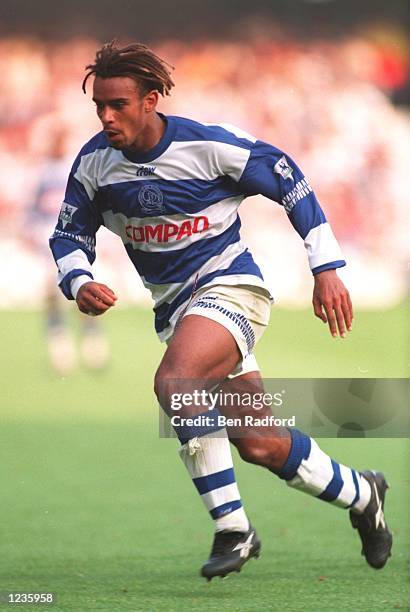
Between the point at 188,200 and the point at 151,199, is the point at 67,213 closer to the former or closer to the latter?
the point at 151,199

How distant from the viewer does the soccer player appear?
4695mm

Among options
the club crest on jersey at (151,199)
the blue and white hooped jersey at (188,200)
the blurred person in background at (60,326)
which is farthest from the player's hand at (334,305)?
the blurred person in background at (60,326)

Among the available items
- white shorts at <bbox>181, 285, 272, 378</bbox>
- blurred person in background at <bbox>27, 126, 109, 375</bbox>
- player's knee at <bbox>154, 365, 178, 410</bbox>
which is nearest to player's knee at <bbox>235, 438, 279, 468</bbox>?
white shorts at <bbox>181, 285, 272, 378</bbox>

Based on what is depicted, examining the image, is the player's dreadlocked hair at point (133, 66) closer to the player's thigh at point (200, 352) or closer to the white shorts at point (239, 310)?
Result: the white shorts at point (239, 310)

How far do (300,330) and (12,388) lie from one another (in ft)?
16.3

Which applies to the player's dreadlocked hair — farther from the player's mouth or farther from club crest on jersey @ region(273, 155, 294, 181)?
club crest on jersey @ region(273, 155, 294, 181)

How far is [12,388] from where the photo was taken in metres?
13.4

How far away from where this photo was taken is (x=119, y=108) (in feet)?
15.5

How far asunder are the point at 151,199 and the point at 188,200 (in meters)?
0.15

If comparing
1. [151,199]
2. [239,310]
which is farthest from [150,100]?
[239,310]

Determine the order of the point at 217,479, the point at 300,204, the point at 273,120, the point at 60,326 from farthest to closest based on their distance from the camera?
the point at 273,120
the point at 60,326
the point at 300,204
the point at 217,479

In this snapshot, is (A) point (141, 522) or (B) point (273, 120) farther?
(B) point (273, 120)

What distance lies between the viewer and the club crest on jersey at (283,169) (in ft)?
16.0

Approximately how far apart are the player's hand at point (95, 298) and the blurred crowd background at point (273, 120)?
45.6 ft
